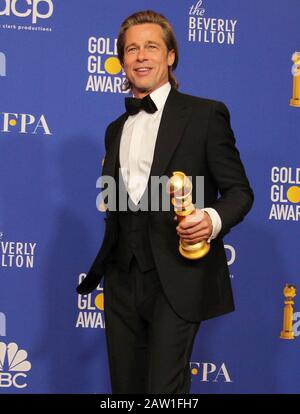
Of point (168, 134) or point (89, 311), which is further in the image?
point (89, 311)

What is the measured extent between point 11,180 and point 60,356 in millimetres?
913

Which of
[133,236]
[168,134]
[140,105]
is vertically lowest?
[133,236]

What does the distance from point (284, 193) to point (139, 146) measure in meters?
1.48

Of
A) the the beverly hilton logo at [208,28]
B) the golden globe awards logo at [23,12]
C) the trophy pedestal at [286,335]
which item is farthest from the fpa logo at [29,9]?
the trophy pedestal at [286,335]

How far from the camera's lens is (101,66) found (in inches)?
136

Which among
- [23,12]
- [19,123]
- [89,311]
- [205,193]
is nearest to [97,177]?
[19,123]

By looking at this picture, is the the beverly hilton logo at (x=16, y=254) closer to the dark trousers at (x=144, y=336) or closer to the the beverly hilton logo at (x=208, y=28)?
the dark trousers at (x=144, y=336)

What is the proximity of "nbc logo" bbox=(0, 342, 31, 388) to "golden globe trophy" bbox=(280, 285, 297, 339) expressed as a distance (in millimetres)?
1312

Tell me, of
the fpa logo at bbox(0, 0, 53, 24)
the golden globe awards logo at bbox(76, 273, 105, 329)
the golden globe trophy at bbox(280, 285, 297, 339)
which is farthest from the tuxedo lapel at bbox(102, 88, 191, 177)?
the golden globe trophy at bbox(280, 285, 297, 339)

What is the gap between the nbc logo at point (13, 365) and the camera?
341cm

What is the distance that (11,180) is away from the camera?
A: 3402 millimetres

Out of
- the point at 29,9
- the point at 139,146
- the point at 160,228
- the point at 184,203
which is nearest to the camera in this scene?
the point at 184,203

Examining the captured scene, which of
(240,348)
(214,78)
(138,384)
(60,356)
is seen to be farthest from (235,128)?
(138,384)

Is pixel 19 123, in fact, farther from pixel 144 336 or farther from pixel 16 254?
pixel 144 336
